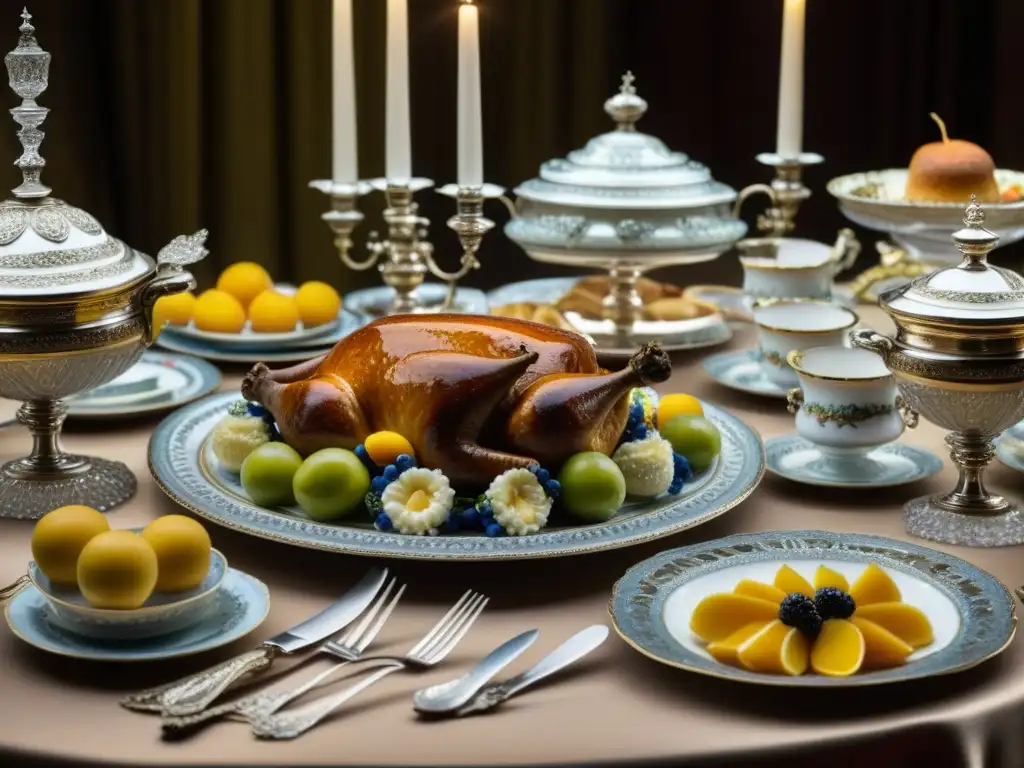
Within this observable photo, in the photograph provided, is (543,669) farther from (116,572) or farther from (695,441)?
(695,441)

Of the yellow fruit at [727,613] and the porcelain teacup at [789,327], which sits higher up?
the porcelain teacup at [789,327]

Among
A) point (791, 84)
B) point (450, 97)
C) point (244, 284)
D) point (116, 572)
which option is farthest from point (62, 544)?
point (450, 97)

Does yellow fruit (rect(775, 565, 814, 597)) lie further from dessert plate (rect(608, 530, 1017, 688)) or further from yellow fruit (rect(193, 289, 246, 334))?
yellow fruit (rect(193, 289, 246, 334))

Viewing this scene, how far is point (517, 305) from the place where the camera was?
2.08 metres

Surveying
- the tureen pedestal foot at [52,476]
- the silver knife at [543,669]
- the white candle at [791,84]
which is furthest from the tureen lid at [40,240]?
the white candle at [791,84]

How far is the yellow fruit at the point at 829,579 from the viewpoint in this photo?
1.11m

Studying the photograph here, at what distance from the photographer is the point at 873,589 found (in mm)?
1113

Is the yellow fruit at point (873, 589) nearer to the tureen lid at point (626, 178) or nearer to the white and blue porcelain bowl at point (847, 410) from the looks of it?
the white and blue porcelain bowl at point (847, 410)

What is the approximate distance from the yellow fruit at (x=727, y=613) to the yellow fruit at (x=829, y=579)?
56 millimetres

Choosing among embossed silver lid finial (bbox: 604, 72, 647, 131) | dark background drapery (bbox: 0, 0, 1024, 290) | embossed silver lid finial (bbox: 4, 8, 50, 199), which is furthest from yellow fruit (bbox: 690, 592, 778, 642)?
dark background drapery (bbox: 0, 0, 1024, 290)

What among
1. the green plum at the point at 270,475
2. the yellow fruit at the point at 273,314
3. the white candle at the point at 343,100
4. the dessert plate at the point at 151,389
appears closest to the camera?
the green plum at the point at 270,475

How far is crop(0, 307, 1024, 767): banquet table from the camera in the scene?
3.11ft

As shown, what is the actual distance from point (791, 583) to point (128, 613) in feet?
1.53

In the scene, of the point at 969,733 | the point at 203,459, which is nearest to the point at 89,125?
the point at 203,459
